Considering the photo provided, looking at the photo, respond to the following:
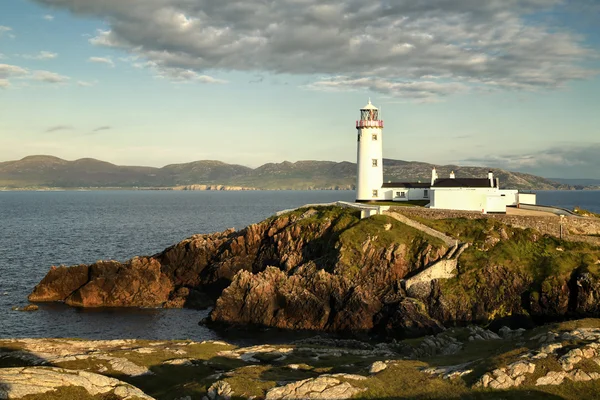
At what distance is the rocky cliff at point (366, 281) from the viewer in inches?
2405

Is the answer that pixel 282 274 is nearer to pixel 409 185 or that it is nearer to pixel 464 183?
pixel 464 183

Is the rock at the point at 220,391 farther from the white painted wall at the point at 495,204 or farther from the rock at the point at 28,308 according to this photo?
the white painted wall at the point at 495,204

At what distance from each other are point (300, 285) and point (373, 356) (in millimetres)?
23098

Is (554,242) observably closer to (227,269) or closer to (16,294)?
(227,269)

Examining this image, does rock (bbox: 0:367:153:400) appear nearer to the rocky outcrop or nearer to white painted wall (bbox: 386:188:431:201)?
the rocky outcrop

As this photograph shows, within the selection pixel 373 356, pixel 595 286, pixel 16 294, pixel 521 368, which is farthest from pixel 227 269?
pixel 521 368

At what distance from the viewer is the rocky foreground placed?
1150 inches

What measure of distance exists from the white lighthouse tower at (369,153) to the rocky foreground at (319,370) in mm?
53741

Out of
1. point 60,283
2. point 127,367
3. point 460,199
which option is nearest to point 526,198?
point 460,199

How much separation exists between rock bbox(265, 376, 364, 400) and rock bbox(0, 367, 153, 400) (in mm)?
6965

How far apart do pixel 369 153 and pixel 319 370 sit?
65.0 m

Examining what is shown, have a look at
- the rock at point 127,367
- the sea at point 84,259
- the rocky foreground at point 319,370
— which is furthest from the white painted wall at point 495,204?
the rock at point 127,367

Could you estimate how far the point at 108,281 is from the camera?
75500 millimetres

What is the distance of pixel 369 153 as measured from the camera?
323ft
